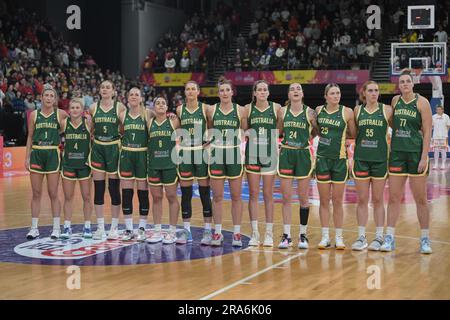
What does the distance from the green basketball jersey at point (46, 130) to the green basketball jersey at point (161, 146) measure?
1.18 m

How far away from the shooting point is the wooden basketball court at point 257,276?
543 cm

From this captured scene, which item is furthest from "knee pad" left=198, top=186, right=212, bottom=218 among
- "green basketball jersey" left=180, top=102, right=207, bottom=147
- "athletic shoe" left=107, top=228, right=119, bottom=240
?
"athletic shoe" left=107, top=228, right=119, bottom=240

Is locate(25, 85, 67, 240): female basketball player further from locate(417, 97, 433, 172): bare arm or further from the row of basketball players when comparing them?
locate(417, 97, 433, 172): bare arm

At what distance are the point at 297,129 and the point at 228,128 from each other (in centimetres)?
74

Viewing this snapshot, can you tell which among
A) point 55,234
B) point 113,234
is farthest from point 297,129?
point 55,234

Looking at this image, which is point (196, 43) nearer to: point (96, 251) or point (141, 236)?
point (141, 236)

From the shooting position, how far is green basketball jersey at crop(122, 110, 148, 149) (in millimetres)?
7578

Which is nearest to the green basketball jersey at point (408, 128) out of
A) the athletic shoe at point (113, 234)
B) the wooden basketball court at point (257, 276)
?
the wooden basketball court at point (257, 276)

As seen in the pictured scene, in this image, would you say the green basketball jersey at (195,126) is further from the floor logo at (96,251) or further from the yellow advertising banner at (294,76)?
the yellow advertising banner at (294,76)

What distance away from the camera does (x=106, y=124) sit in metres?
7.65

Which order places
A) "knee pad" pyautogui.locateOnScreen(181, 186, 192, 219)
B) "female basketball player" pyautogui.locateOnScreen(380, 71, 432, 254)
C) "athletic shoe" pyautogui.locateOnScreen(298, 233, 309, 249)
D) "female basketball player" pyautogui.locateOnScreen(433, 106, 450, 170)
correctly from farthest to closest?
"female basketball player" pyautogui.locateOnScreen(433, 106, 450, 170)
"knee pad" pyautogui.locateOnScreen(181, 186, 192, 219)
"athletic shoe" pyautogui.locateOnScreen(298, 233, 309, 249)
"female basketball player" pyautogui.locateOnScreen(380, 71, 432, 254)

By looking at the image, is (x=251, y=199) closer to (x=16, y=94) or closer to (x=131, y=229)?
(x=131, y=229)

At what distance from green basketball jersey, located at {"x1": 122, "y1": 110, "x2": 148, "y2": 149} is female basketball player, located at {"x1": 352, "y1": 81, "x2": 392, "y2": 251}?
2.33m

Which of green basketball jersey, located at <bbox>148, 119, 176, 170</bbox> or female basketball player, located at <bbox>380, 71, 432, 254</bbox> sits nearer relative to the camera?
female basketball player, located at <bbox>380, 71, 432, 254</bbox>
